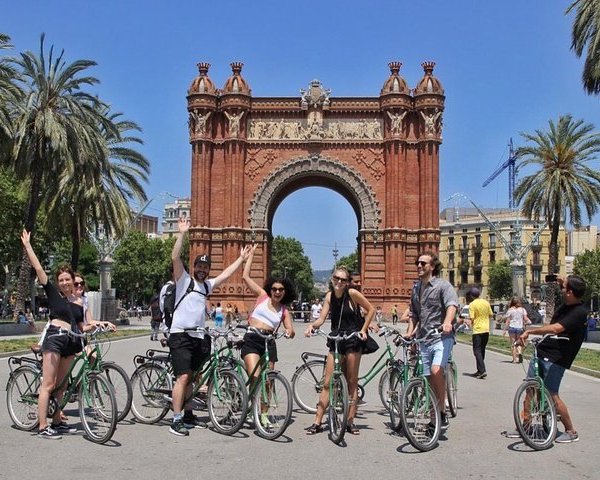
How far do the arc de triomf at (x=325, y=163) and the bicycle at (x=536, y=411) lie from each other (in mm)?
39308

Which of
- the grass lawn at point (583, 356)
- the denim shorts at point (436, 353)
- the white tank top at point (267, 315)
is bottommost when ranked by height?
the grass lawn at point (583, 356)

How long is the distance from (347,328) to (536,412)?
2.19 meters

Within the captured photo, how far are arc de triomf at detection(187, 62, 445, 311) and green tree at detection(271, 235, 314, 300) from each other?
71183 mm

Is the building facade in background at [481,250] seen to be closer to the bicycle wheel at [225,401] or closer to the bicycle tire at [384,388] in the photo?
the bicycle tire at [384,388]

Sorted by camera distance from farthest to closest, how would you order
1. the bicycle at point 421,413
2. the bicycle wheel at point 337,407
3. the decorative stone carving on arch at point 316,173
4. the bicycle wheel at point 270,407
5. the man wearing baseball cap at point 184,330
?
1. the decorative stone carving on arch at point 316,173
2. the man wearing baseball cap at point 184,330
3. the bicycle wheel at point 270,407
4. the bicycle wheel at point 337,407
5. the bicycle at point 421,413

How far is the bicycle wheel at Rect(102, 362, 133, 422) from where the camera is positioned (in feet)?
25.4

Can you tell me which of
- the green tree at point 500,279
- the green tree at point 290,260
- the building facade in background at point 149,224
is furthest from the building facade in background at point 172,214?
the green tree at point 500,279

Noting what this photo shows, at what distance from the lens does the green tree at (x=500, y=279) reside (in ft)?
287

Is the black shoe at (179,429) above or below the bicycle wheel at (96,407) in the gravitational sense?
below

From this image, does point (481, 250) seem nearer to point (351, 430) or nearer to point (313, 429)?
point (351, 430)

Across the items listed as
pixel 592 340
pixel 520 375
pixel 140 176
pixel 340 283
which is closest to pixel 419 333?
pixel 340 283

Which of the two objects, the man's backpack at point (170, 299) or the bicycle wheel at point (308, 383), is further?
the bicycle wheel at point (308, 383)

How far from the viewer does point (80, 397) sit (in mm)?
7805

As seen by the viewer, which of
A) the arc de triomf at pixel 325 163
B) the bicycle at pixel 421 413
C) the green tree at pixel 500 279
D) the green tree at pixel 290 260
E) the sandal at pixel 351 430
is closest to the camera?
the bicycle at pixel 421 413
